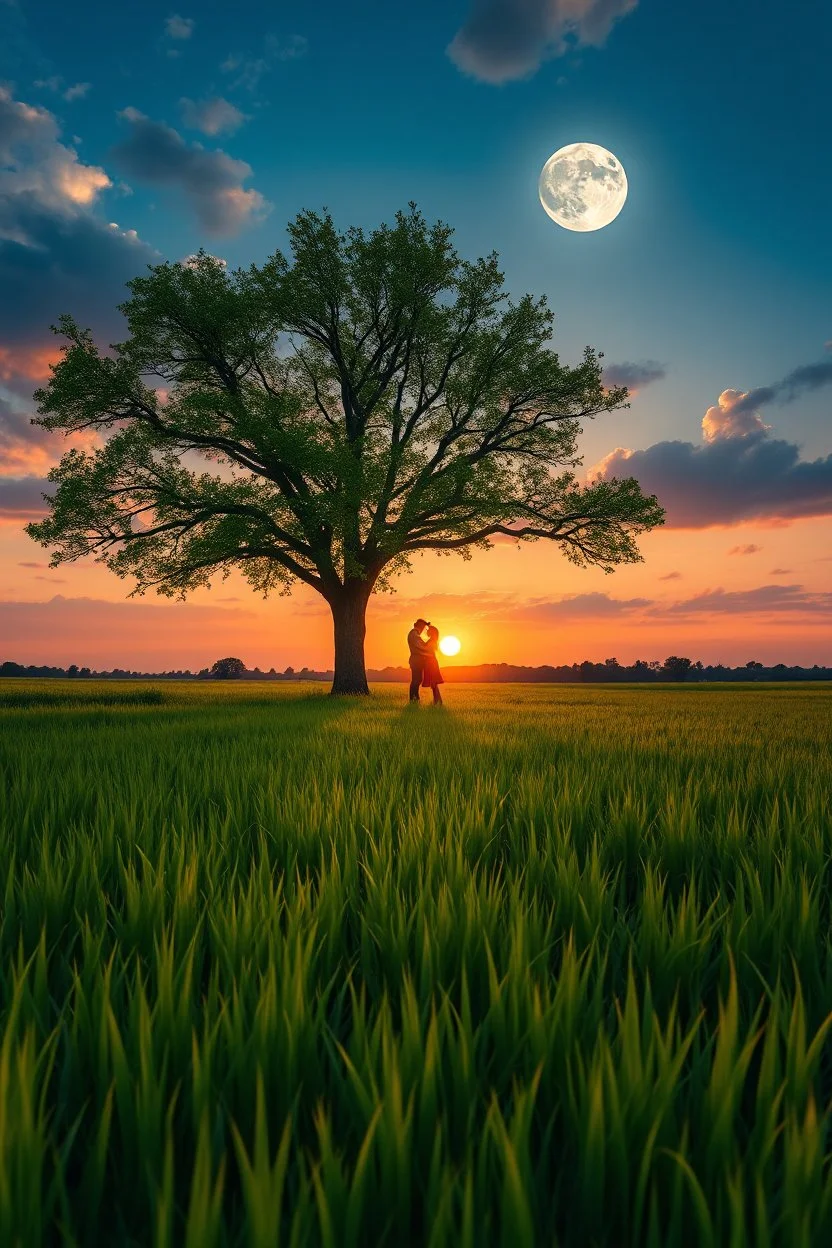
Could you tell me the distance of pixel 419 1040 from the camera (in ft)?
4.06

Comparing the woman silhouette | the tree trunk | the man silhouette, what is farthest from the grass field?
the tree trunk

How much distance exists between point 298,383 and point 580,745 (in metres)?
21.6

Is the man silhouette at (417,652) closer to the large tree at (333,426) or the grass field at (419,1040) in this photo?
the large tree at (333,426)

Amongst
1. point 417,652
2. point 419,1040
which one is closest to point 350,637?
point 417,652

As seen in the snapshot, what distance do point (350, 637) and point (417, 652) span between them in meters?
5.40

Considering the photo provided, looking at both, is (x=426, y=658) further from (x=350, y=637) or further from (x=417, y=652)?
(x=350, y=637)

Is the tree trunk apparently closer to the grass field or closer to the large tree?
the large tree

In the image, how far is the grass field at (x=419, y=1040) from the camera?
952 mm

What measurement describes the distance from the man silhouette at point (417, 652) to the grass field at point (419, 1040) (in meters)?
13.8

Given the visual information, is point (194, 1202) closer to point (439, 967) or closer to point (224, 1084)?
point (224, 1084)

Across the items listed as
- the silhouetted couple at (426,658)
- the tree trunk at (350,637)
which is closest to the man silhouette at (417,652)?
the silhouetted couple at (426,658)

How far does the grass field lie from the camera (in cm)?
95

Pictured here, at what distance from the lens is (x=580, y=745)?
7551 mm

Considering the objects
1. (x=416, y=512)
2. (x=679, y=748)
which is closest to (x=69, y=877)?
(x=679, y=748)
